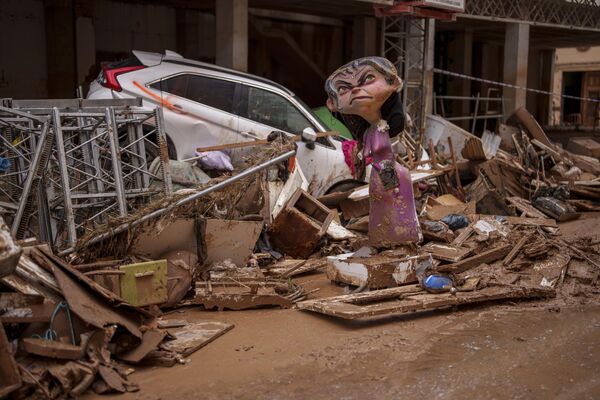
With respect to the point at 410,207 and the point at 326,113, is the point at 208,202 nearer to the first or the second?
the point at 410,207

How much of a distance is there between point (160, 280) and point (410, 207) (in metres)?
2.97

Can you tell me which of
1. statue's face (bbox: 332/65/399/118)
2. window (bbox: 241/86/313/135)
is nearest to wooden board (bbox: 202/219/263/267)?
statue's face (bbox: 332/65/399/118)

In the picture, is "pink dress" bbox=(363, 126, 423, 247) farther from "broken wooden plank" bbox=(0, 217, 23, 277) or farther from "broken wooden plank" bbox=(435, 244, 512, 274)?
"broken wooden plank" bbox=(0, 217, 23, 277)

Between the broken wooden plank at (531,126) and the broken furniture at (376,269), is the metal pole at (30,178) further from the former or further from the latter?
the broken wooden plank at (531,126)

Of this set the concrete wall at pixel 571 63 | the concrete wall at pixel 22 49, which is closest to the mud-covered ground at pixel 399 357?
the concrete wall at pixel 22 49

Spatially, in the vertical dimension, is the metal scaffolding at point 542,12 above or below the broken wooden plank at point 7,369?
above

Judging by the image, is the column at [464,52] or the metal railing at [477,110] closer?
the metal railing at [477,110]

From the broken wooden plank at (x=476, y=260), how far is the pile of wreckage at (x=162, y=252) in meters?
0.02

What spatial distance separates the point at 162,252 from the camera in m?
7.61

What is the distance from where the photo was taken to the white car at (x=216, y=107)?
10562mm

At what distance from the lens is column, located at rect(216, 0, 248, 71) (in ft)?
42.3

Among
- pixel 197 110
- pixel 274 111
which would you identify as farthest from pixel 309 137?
pixel 197 110

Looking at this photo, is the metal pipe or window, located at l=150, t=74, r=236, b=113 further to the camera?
window, located at l=150, t=74, r=236, b=113

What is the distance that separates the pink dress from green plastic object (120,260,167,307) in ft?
8.56
